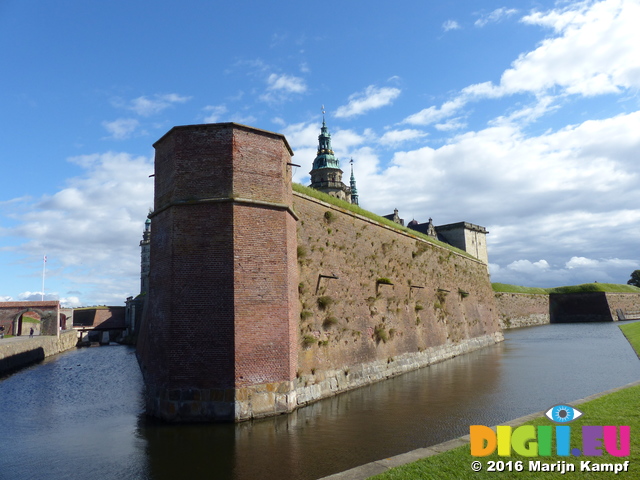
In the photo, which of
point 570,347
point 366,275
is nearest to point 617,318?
point 570,347

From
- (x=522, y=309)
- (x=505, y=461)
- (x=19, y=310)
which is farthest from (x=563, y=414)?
(x=522, y=309)

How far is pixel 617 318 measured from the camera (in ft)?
210

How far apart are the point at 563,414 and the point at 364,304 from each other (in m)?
11.3

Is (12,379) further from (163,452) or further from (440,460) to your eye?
(440,460)

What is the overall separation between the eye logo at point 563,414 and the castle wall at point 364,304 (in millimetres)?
7665

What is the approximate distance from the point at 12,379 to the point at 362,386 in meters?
19.2

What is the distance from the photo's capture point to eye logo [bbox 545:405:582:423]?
9.13 metres

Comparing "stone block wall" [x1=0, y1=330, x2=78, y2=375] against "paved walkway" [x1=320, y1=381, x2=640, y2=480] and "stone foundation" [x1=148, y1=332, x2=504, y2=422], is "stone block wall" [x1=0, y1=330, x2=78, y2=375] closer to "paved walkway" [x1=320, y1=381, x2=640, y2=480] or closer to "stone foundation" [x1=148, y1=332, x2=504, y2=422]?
"stone foundation" [x1=148, y1=332, x2=504, y2=422]

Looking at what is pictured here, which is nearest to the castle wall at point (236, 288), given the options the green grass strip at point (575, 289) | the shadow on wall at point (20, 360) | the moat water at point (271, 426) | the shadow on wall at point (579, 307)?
the moat water at point (271, 426)

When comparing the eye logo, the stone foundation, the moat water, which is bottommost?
the moat water

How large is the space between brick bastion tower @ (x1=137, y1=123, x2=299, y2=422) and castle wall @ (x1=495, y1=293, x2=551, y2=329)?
5081cm

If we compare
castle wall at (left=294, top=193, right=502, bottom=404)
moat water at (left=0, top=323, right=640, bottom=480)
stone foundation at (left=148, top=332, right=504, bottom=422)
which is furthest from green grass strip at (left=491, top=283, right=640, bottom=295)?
stone foundation at (left=148, top=332, right=504, bottom=422)

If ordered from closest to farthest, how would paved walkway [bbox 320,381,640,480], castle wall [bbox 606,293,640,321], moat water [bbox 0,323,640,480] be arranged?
paved walkway [bbox 320,381,640,480]
moat water [bbox 0,323,640,480]
castle wall [bbox 606,293,640,321]

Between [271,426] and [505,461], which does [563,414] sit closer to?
[505,461]
